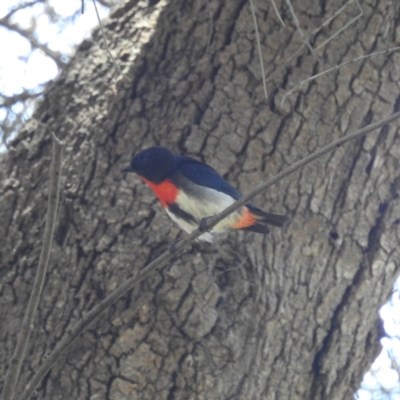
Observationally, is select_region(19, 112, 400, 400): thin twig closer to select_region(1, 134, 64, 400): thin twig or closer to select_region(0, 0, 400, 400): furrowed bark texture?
select_region(1, 134, 64, 400): thin twig

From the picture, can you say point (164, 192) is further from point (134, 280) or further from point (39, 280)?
point (39, 280)

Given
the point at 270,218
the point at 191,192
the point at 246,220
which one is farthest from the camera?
the point at 191,192

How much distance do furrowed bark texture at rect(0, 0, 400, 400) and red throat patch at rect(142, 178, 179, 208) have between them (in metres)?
0.04

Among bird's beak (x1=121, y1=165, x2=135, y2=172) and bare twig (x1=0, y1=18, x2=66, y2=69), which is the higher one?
bare twig (x1=0, y1=18, x2=66, y2=69)

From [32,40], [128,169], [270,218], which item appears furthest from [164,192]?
[32,40]

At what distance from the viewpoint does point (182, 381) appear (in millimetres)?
2883

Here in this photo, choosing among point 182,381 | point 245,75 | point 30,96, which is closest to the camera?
point 182,381

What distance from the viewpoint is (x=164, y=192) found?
332 cm

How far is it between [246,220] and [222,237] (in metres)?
0.17

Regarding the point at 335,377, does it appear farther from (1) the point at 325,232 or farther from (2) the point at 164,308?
(2) the point at 164,308

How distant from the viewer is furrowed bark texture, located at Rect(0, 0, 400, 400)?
2951 mm

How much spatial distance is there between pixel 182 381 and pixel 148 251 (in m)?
0.58

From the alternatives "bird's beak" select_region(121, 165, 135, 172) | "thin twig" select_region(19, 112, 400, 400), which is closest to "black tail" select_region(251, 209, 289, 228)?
"bird's beak" select_region(121, 165, 135, 172)

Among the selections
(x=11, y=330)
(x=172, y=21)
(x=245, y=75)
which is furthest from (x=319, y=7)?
(x=11, y=330)
